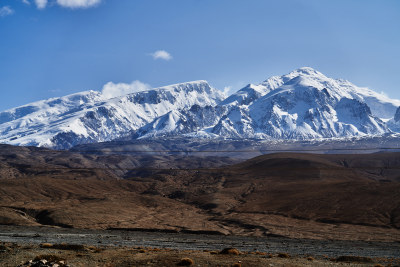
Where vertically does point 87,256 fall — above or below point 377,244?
above

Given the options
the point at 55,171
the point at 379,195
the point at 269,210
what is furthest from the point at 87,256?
the point at 55,171

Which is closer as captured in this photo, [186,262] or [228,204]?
[186,262]

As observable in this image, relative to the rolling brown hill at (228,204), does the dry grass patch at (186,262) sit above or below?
above

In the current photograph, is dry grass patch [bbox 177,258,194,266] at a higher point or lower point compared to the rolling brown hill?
higher

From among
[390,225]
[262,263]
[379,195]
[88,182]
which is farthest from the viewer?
[88,182]

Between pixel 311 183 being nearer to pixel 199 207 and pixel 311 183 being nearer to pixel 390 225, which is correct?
pixel 199 207

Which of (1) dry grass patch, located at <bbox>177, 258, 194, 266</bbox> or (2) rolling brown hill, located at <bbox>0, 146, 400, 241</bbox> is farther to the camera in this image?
(2) rolling brown hill, located at <bbox>0, 146, 400, 241</bbox>

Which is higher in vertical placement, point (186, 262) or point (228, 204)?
point (186, 262)

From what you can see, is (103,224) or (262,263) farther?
(103,224)

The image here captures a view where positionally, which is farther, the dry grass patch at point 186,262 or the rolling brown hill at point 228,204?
the rolling brown hill at point 228,204

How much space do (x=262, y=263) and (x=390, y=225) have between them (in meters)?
53.2

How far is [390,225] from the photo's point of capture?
237ft

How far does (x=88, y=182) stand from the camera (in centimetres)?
13462

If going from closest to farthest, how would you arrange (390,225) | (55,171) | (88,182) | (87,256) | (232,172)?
(87,256) → (390,225) → (88,182) → (232,172) → (55,171)
